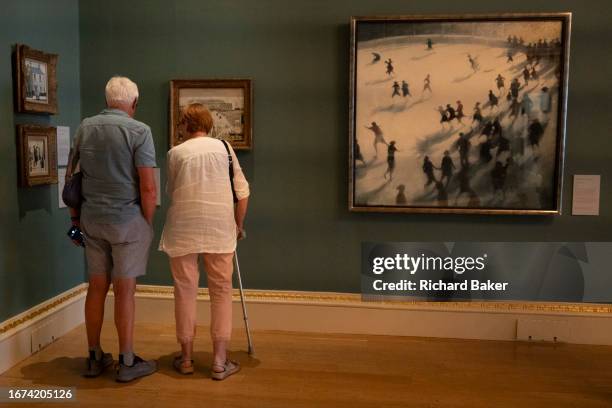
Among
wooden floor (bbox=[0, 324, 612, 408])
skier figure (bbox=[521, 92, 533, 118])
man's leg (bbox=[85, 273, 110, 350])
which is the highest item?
skier figure (bbox=[521, 92, 533, 118])

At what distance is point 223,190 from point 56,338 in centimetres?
153

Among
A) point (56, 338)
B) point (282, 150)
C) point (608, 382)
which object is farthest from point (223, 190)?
point (608, 382)

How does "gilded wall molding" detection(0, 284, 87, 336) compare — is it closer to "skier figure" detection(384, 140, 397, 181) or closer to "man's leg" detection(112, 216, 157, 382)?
"man's leg" detection(112, 216, 157, 382)

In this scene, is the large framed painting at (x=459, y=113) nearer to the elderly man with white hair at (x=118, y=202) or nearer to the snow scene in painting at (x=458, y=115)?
the snow scene in painting at (x=458, y=115)

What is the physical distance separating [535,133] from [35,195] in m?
2.87

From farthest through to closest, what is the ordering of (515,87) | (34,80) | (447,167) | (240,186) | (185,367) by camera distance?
1. (447,167)
2. (515,87)
3. (34,80)
4. (185,367)
5. (240,186)

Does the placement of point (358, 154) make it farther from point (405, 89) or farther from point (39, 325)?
point (39, 325)

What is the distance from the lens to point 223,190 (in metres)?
3.04

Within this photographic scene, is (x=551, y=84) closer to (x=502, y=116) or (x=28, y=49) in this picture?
(x=502, y=116)

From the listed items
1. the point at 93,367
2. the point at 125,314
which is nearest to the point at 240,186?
the point at 125,314

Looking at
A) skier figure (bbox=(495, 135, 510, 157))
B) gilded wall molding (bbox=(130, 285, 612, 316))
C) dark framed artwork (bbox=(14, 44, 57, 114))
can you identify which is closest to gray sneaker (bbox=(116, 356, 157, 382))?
gilded wall molding (bbox=(130, 285, 612, 316))

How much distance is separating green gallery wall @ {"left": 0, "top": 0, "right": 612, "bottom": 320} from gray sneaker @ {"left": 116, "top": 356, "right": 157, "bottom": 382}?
79 centimetres

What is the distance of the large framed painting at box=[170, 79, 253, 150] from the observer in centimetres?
384

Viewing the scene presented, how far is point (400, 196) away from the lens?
12.4 ft
